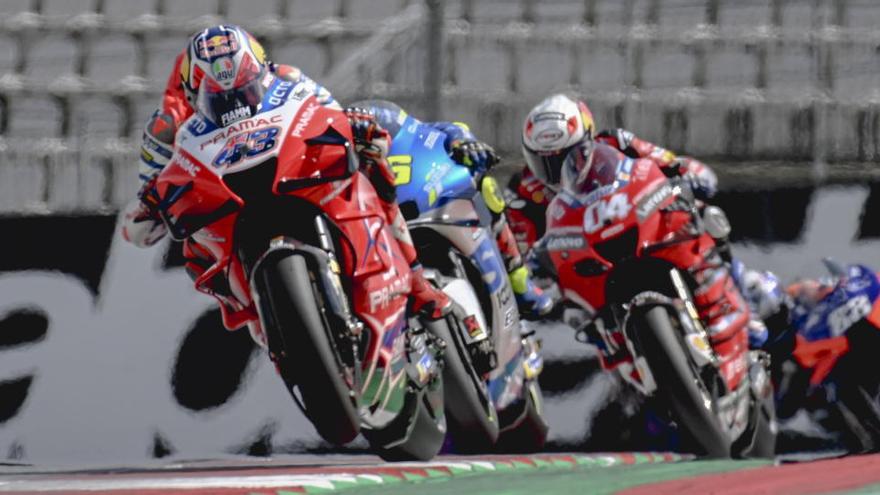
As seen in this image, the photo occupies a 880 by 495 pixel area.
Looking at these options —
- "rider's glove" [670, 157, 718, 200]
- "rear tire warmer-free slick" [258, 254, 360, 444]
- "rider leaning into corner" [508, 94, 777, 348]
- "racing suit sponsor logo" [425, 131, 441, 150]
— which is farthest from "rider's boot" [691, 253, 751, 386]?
"rear tire warmer-free slick" [258, 254, 360, 444]

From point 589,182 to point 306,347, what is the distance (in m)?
2.74

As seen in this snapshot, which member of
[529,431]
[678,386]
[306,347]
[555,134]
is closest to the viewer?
[306,347]

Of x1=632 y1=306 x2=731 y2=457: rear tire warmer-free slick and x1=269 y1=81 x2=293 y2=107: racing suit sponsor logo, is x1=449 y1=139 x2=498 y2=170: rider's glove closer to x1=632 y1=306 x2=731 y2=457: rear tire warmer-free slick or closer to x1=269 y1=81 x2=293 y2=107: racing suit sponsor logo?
x1=632 y1=306 x2=731 y2=457: rear tire warmer-free slick

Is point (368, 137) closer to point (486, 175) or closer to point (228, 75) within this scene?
point (228, 75)

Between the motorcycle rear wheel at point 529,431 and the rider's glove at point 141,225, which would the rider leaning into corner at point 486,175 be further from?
the rider's glove at point 141,225

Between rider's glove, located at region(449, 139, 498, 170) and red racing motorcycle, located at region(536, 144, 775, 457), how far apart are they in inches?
21.9

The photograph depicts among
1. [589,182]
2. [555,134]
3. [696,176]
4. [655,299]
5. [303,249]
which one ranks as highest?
[303,249]

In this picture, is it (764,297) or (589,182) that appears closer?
(589,182)

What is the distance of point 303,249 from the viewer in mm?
6238

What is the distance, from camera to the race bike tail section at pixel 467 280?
7.78 metres

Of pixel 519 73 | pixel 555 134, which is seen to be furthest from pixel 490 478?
pixel 519 73

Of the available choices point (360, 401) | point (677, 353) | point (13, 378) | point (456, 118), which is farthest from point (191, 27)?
point (360, 401)

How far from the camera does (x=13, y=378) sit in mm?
8930

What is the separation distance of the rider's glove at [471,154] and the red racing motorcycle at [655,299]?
21.9 inches
